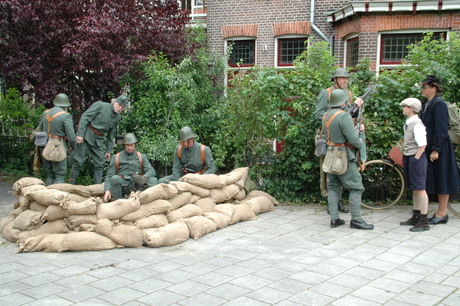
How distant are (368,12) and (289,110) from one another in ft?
18.9

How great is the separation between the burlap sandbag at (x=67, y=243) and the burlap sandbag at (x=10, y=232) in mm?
407

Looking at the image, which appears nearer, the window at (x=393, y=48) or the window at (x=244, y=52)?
the window at (x=393, y=48)

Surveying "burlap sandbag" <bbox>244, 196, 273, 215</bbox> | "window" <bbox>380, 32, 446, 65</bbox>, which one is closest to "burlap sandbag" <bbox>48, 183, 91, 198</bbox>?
"burlap sandbag" <bbox>244, 196, 273, 215</bbox>

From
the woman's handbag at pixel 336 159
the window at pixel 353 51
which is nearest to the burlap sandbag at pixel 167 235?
the woman's handbag at pixel 336 159

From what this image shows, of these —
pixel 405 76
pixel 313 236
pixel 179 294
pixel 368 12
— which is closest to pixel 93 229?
pixel 179 294

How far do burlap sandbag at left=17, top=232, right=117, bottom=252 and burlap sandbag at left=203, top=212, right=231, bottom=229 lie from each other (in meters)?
1.49

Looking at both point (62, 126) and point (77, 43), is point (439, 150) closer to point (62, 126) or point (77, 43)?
point (62, 126)

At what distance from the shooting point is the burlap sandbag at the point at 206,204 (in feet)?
22.7

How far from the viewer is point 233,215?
6.99 metres

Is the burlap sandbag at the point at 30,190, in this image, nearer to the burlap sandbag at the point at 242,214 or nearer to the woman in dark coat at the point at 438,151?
the burlap sandbag at the point at 242,214

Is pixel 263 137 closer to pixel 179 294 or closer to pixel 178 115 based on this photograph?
pixel 178 115

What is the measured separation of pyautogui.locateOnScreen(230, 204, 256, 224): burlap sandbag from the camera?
700 centimetres

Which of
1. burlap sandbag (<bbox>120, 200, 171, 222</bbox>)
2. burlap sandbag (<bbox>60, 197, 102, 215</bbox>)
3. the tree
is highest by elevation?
the tree

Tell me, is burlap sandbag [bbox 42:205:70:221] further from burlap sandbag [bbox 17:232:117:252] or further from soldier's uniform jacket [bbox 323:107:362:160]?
soldier's uniform jacket [bbox 323:107:362:160]
